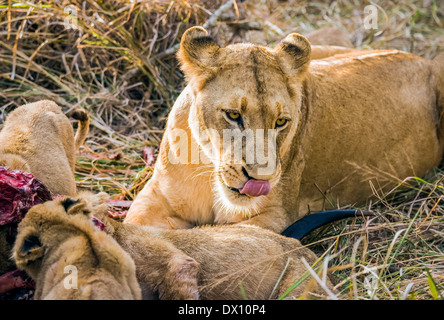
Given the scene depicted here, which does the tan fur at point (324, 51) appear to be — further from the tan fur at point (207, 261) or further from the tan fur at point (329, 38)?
the tan fur at point (207, 261)

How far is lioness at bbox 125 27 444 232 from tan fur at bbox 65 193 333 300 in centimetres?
34

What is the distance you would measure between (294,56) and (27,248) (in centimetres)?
167

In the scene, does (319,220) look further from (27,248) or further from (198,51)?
(27,248)

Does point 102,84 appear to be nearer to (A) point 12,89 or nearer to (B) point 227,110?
(A) point 12,89

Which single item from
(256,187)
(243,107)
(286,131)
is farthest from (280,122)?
(256,187)

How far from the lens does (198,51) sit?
9.89 ft

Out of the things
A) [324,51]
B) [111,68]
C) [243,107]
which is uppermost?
[243,107]

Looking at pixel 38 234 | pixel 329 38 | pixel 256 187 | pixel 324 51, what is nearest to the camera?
pixel 38 234

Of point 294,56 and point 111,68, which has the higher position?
point 294,56

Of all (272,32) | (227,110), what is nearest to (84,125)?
(227,110)

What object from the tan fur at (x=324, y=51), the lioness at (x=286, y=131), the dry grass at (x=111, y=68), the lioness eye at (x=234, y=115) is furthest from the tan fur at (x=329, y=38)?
the lioness eye at (x=234, y=115)

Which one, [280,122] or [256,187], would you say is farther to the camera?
[280,122]

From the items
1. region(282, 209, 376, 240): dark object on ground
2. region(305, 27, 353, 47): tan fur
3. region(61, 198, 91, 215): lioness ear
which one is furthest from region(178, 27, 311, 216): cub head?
region(305, 27, 353, 47): tan fur

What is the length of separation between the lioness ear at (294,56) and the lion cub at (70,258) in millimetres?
1373
